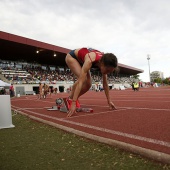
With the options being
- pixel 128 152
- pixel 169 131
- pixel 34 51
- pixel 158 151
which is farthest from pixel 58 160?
pixel 34 51

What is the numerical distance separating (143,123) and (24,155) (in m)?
2.07

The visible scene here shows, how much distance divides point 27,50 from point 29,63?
7104 mm

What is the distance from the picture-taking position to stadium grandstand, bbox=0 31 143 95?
110ft

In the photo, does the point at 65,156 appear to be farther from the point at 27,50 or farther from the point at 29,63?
the point at 29,63

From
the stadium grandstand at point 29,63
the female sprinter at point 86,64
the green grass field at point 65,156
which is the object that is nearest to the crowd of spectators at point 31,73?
the stadium grandstand at point 29,63

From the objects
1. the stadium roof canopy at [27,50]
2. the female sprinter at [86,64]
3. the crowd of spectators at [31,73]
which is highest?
the stadium roof canopy at [27,50]

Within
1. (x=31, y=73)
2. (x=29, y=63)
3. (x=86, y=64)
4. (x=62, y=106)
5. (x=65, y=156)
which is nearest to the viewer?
(x=65, y=156)

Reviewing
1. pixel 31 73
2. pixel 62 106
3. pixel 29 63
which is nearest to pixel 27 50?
pixel 31 73

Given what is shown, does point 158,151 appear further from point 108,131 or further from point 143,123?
point 143,123

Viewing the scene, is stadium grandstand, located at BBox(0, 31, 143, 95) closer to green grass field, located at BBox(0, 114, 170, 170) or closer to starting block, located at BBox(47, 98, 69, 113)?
starting block, located at BBox(47, 98, 69, 113)

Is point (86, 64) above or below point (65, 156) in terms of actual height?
above

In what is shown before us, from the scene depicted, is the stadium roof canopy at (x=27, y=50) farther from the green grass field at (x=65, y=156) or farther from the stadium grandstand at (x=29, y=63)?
the green grass field at (x=65, y=156)

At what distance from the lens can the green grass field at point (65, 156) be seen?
2025 mm

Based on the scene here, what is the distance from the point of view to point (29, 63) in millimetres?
44125
